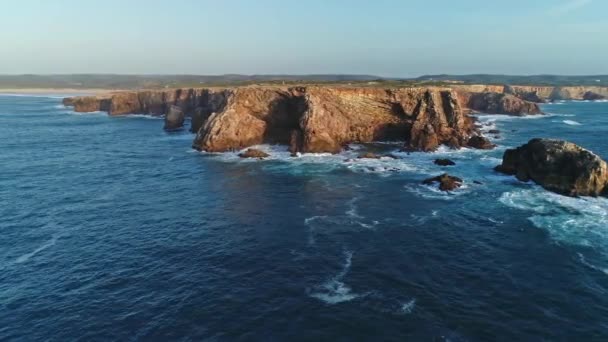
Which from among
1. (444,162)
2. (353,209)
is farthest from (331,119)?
(353,209)

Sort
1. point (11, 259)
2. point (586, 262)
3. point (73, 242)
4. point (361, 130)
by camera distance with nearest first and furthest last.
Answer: point (586, 262), point (11, 259), point (73, 242), point (361, 130)

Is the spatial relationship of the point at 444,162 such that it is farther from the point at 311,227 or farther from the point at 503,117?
the point at 503,117

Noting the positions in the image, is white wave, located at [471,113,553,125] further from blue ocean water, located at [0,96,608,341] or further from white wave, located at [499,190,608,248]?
white wave, located at [499,190,608,248]

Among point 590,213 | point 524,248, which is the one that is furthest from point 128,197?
point 590,213

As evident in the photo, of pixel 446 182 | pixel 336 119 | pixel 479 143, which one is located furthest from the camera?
pixel 336 119

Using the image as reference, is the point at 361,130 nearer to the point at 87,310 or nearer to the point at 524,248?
the point at 524,248

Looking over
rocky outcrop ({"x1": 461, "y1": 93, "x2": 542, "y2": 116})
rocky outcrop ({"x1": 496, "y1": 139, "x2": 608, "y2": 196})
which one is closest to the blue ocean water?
rocky outcrop ({"x1": 496, "y1": 139, "x2": 608, "y2": 196})

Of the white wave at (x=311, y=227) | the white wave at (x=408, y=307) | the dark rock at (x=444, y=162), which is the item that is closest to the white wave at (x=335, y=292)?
the white wave at (x=408, y=307)
